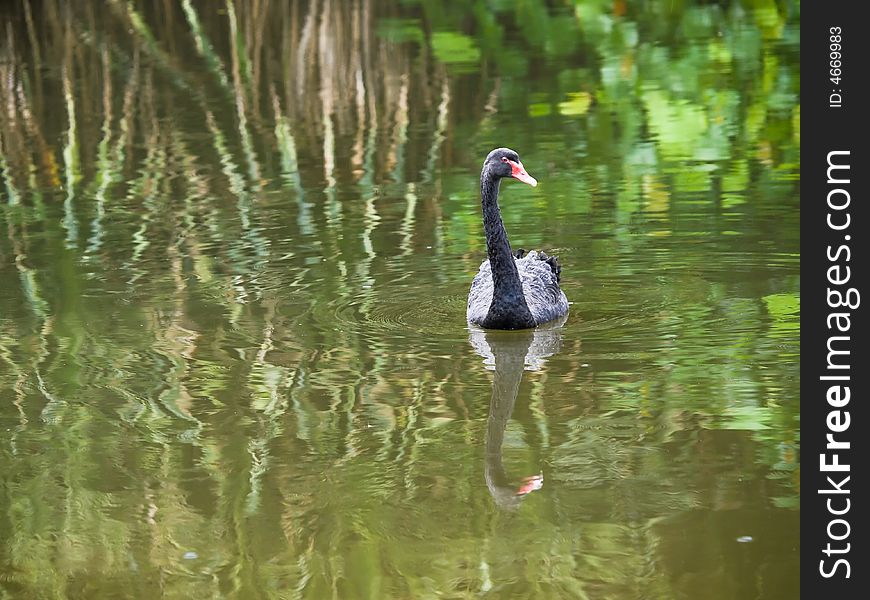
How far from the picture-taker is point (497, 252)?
7621mm

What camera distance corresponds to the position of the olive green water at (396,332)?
5.10 m

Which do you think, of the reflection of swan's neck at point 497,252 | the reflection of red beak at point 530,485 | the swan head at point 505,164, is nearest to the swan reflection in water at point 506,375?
the reflection of red beak at point 530,485

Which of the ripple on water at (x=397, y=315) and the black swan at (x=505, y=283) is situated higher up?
the black swan at (x=505, y=283)

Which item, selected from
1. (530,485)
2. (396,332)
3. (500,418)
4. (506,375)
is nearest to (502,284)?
(396,332)

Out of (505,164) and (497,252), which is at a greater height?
(505,164)

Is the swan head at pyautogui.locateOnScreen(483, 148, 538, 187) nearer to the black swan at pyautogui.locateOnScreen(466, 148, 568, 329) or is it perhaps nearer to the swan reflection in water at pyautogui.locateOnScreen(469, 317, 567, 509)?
the black swan at pyautogui.locateOnScreen(466, 148, 568, 329)

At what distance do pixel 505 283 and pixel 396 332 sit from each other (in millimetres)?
590

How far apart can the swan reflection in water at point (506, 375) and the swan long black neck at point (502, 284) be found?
7cm

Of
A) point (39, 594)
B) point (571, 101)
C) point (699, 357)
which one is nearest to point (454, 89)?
point (571, 101)

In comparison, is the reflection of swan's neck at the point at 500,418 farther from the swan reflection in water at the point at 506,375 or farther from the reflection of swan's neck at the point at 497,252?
the reflection of swan's neck at the point at 497,252

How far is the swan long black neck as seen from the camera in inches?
294

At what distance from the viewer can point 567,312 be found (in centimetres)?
786

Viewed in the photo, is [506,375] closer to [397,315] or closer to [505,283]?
[505,283]
